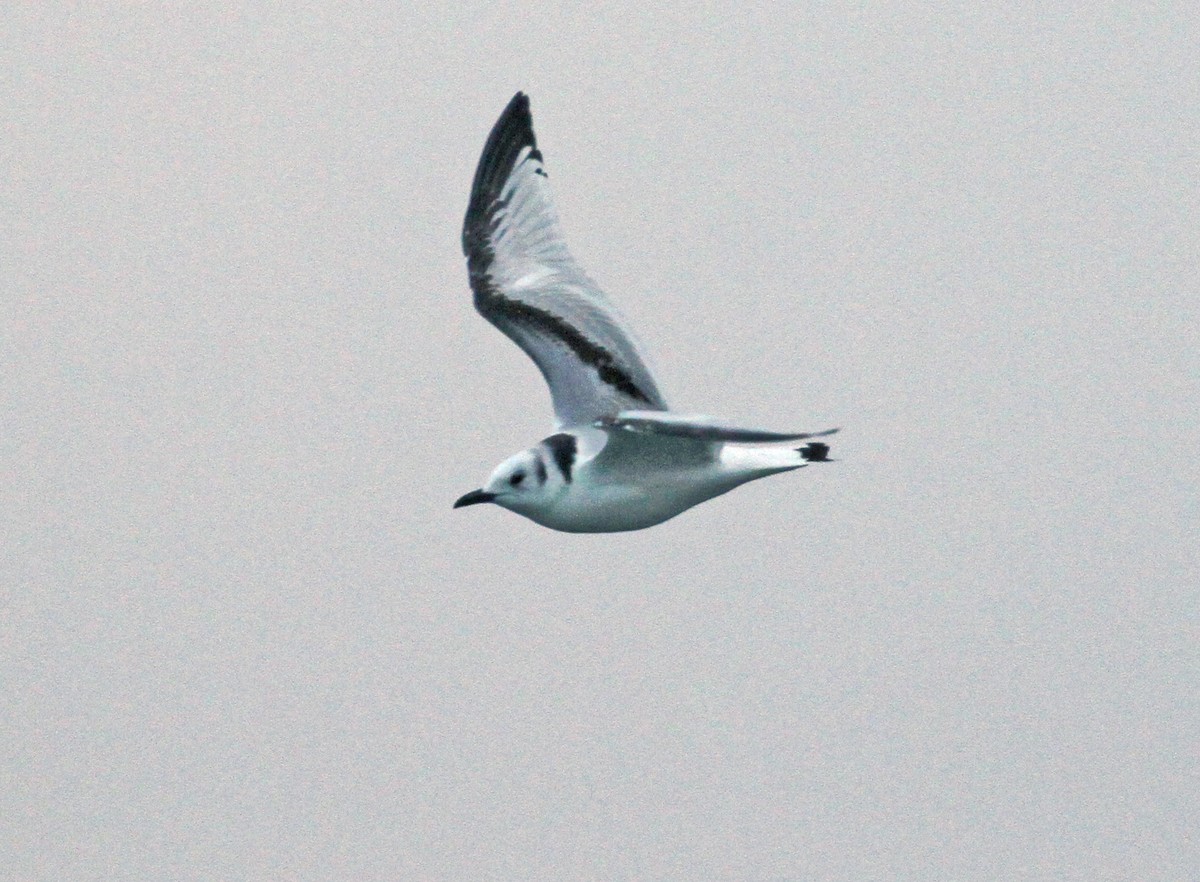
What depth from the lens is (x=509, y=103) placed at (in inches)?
344

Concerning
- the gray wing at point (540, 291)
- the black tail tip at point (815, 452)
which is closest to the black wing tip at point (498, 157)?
the gray wing at point (540, 291)

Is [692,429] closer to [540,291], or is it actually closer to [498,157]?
[540,291]

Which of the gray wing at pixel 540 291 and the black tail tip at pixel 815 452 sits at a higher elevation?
the gray wing at pixel 540 291

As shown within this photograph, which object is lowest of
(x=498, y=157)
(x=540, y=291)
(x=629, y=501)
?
(x=629, y=501)

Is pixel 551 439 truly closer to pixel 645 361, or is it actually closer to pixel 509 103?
pixel 645 361

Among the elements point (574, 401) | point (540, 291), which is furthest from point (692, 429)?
point (540, 291)

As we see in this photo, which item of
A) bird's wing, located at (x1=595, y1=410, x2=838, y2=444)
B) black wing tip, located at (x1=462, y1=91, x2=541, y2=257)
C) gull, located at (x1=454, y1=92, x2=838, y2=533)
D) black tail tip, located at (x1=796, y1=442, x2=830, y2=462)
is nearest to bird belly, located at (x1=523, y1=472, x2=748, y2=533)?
gull, located at (x1=454, y1=92, x2=838, y2=533)

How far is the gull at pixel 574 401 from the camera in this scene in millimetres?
6793

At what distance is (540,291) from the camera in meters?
8.27

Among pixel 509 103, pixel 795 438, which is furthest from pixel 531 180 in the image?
pixel 795 438

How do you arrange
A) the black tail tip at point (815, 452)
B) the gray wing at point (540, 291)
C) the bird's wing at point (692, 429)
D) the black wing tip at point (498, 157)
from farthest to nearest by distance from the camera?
the black wing tip at point (498, 157)
the gray wing at point (540, 291)
the black tail tip at point (815, 452)
the bird's wing at point (692, 429)

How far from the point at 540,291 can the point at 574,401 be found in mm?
861

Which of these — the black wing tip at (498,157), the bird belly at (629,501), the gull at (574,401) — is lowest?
the bird belly at (629,501)

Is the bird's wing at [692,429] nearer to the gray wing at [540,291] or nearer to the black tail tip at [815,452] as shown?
the black tail tip at [815,452]
